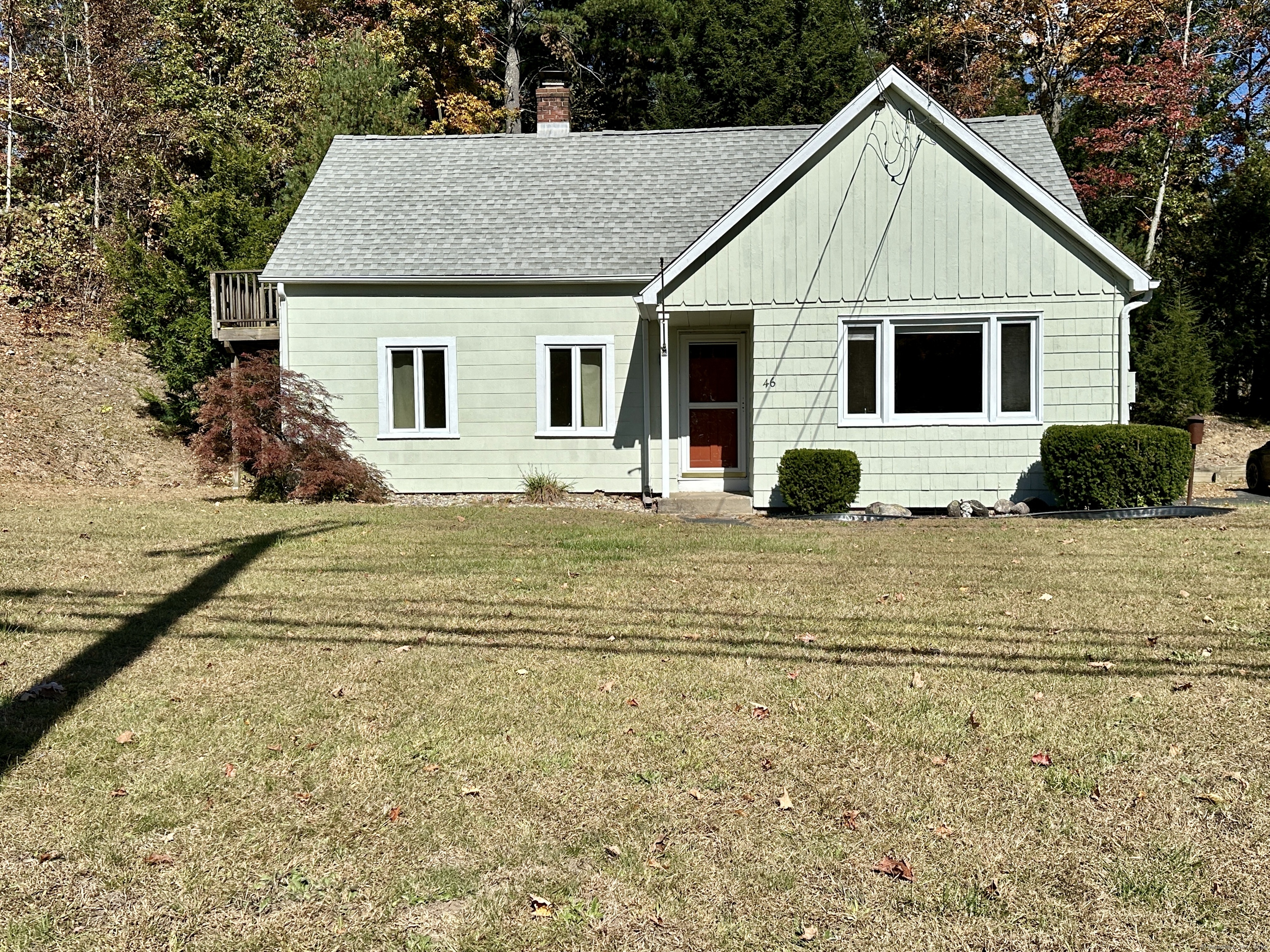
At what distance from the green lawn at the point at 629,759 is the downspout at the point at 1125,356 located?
5.30 metres

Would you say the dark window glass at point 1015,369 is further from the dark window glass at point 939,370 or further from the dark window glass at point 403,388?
the dark window glass at point 403,388

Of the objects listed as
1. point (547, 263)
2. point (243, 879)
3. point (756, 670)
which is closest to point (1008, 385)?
point (547, 263)

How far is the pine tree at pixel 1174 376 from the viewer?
20.7 m

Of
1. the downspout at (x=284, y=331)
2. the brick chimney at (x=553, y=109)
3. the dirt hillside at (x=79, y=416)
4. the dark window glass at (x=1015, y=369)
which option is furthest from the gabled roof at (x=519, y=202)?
the dirt hillside at (x=79, y=416)

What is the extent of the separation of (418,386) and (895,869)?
1323 cm

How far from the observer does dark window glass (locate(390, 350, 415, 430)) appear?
16.1m

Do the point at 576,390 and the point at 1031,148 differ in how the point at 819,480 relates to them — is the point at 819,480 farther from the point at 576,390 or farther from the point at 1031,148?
the point at 1031,148

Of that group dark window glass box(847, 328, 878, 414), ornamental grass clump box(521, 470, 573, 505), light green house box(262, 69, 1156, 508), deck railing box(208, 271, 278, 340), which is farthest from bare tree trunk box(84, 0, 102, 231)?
dark window glass box(847, 328, 878, 414)

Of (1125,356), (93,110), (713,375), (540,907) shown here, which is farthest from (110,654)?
(93,110)

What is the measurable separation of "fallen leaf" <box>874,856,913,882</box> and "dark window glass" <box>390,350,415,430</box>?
13171 millimetres

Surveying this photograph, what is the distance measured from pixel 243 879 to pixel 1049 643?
4.91 meters

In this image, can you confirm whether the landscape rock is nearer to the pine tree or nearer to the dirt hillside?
the pine tree

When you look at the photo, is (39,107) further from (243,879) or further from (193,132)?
(243,879)

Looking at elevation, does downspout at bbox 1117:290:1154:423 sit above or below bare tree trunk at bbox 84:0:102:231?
below
